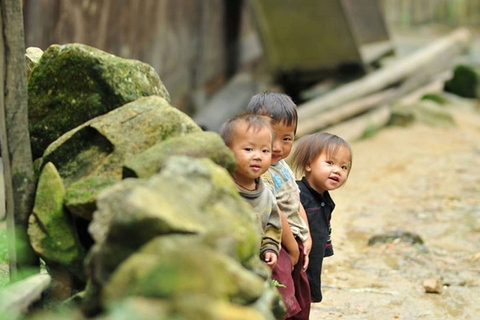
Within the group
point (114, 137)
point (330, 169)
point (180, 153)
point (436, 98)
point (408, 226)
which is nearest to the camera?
point (180, 153)

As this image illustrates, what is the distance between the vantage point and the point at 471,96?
11.6 meters

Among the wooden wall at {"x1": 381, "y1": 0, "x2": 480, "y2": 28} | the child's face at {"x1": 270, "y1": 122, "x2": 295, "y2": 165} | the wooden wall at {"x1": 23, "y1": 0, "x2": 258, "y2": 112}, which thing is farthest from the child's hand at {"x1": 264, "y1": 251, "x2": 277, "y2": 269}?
the wooden wall at {"x1": 381, "y1": 0, "x2": 480, "y2": 28}

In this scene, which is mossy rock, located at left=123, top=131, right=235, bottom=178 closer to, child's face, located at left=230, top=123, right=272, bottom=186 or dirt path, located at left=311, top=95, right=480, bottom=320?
child's face, located at left=230, top=123, right=272, bottom=186

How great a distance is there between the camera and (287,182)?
3.71 metres

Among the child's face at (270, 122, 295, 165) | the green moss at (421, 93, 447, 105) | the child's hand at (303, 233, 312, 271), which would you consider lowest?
the green moss at (421, 93, 447, 105)

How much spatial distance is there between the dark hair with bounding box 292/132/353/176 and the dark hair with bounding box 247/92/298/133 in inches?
8.4

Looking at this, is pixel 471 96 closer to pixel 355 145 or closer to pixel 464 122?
pixel 464 122

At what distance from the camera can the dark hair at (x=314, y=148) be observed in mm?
3889

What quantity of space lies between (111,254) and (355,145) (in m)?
7.19

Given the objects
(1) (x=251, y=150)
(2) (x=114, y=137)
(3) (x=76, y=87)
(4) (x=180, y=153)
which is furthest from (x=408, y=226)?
(4) (x=180, y=153)

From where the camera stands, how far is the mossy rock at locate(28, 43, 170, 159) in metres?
3.36

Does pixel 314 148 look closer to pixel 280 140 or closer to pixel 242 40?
pixel 280 140

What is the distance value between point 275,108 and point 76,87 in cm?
82

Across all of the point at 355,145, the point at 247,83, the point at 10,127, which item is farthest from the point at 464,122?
the point at 10,127
